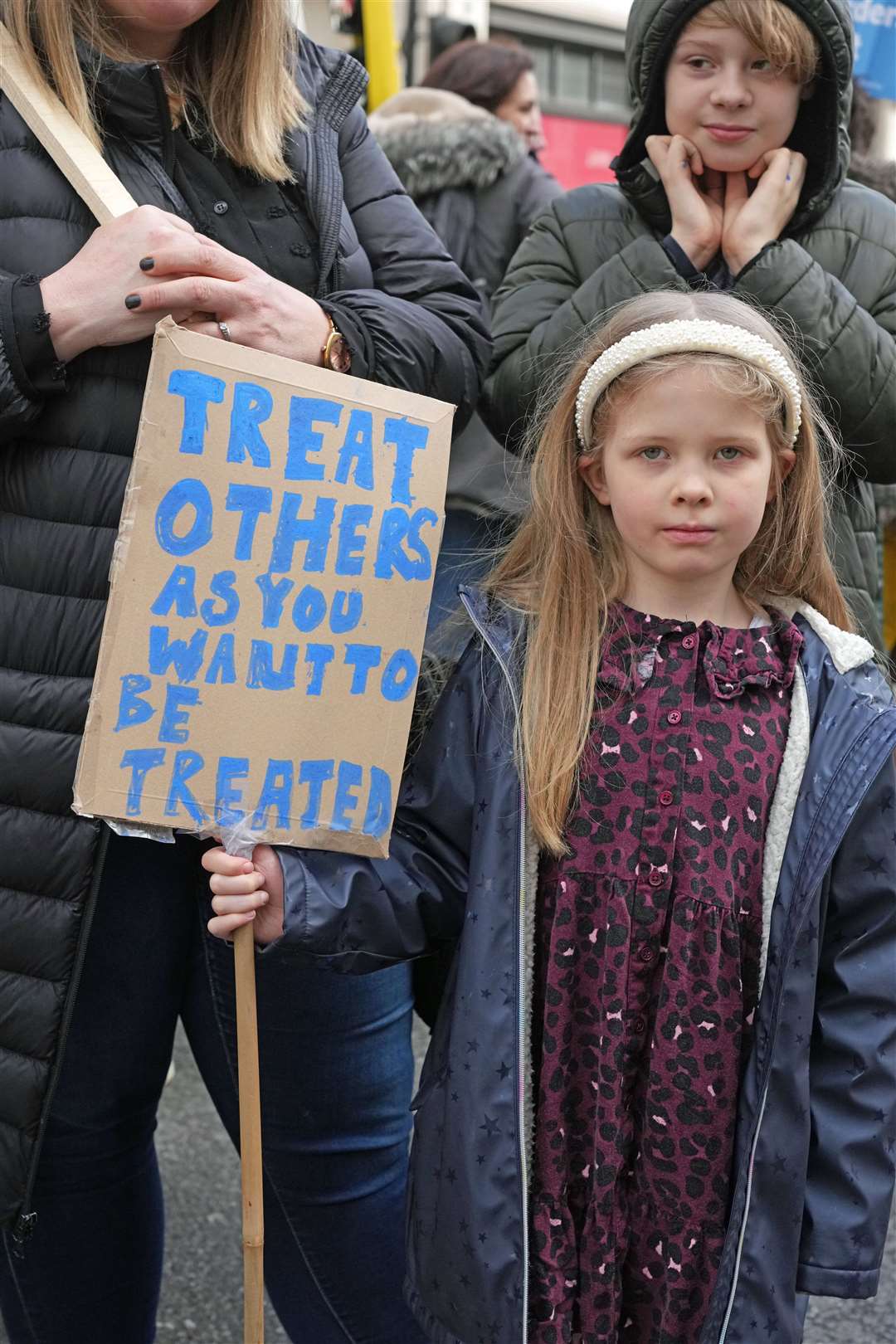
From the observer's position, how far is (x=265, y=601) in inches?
67.1

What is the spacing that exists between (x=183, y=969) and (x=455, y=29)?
565 centimetres

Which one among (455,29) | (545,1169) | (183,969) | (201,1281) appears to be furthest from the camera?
(455,29)

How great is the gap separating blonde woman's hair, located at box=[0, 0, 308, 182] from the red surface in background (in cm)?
1025

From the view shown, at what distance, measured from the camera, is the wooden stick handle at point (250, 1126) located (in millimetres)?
1698

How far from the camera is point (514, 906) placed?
5.83ft

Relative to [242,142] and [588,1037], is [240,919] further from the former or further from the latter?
[242,142]

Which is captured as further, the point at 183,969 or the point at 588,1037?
the point at 183,969

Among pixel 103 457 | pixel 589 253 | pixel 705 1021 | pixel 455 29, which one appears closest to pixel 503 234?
pixel 589 253

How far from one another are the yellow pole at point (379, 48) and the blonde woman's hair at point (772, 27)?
391 cm

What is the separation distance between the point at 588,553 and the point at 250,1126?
77 centimetres

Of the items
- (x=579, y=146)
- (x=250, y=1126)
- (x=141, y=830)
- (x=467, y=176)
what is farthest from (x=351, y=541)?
(x=579, y=146)

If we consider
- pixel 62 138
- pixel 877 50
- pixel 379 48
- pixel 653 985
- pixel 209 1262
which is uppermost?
pixel 379 48

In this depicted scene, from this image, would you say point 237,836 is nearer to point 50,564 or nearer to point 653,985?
point 50,564

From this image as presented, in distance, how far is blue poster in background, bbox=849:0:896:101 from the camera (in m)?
4.02
